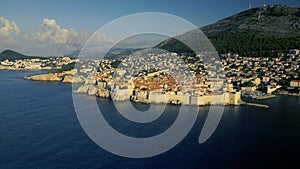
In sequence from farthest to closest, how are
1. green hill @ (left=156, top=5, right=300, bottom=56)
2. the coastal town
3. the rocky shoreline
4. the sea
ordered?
green hill @ (left=156, top=5, right=300, bottom=56) → the rocky shoreline → the coastal town → the sea

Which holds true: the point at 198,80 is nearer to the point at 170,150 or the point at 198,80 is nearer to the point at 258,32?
the point at 170,150

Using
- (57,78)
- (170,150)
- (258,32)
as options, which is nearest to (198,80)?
(170,150)

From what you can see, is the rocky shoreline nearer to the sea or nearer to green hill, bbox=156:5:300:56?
the sea

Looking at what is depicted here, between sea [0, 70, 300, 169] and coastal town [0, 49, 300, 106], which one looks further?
coastal town [0, 49, 300, 106]

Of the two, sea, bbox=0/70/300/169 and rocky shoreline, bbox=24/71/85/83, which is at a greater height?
rocky shoreline, bbox=24/71/85/83

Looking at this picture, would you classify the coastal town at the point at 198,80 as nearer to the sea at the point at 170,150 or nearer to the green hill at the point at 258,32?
the sea at the point at 170,150

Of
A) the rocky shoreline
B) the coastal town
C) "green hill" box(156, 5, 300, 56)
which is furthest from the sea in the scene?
"green hill" box(156, 5, 300, 56)

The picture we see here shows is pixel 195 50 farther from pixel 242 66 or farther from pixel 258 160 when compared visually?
pixel 258 160
